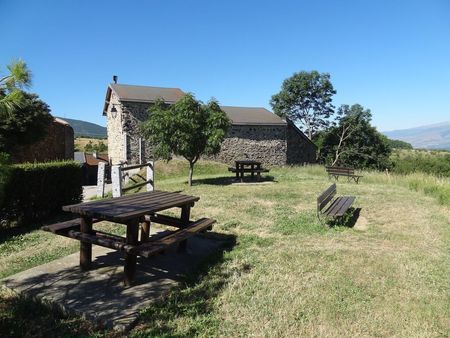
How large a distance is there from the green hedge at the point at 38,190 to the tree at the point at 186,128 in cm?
475

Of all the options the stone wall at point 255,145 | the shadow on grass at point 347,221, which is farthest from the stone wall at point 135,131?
the shadow on grass at point 347,221

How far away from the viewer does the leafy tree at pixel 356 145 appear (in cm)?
3503

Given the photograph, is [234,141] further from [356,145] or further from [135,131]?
[356,145]

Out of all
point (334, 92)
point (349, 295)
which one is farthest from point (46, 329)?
point (334, 92)

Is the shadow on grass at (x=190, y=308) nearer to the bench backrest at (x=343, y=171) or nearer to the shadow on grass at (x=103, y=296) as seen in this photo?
the shadow on grass at (x=103, y=296)

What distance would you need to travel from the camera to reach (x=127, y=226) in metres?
4.04

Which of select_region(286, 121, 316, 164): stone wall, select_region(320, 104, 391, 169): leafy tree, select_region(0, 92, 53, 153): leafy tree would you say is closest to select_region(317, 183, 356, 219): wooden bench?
select_region(0, 92, 53, 153): leafy tree

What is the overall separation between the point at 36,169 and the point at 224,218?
14.6ft

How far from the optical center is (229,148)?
24750 millimetres

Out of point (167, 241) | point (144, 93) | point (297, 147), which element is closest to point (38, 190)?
point (167, 241)

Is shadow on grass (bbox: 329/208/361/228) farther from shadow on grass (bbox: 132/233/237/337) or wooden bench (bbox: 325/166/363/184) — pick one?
wooden bench (bbox: 325/166/363/184)

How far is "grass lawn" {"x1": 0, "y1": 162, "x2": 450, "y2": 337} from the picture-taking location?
326 cm

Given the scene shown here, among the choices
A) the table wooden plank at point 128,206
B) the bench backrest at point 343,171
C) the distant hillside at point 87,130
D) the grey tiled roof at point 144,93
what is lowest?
the bench backrest at point 343,171

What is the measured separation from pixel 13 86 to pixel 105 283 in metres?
2.57
